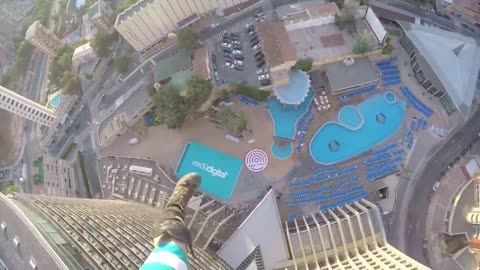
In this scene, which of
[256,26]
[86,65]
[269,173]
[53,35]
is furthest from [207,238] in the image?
[53,35]

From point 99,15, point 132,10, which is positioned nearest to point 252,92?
point 132,10

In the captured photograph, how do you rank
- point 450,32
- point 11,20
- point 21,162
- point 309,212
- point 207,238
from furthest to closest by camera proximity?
point 11,20, point 21,162, point 450,32, point 309,212, point 207,238

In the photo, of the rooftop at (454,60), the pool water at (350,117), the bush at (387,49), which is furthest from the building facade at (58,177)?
the rooftop at (454,60)

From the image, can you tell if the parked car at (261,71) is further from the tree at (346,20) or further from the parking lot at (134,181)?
the parking lot at (134,181)

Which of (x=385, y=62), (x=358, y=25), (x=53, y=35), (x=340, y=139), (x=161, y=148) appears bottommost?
(x=340, y=139)

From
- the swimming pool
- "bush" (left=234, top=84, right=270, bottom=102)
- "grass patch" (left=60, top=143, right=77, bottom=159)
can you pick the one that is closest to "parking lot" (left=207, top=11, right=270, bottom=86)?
"bush" (left=234, top=84, right=270, bottom=102)

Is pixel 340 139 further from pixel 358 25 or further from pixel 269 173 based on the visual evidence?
pixel 358 25

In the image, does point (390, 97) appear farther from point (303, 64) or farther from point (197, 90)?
point (197, 90)

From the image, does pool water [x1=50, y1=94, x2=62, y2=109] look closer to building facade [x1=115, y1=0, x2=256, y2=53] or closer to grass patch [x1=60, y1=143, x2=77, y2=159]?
grass patch [x1=60, y1=143, x2=77, y2=159]
